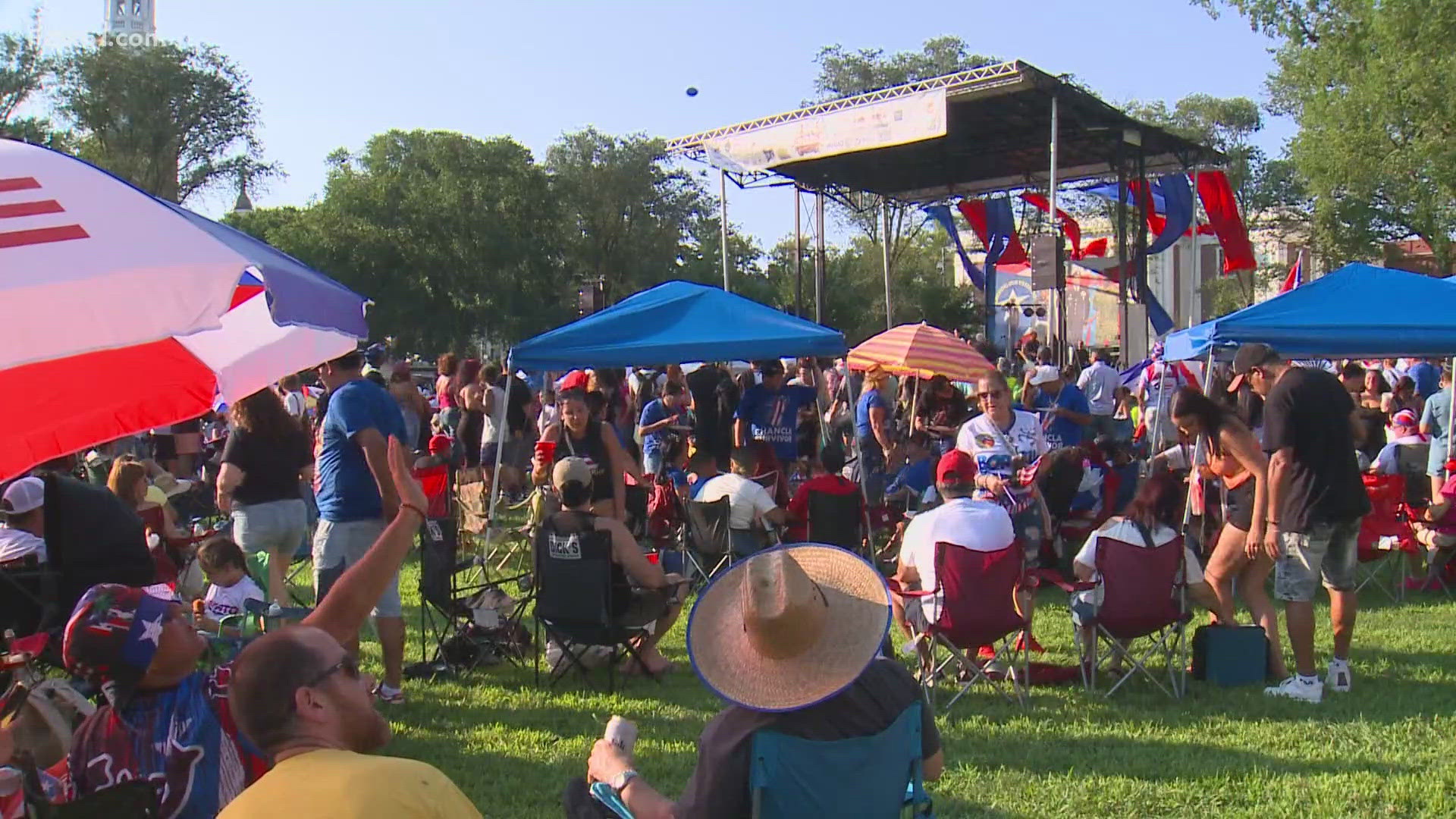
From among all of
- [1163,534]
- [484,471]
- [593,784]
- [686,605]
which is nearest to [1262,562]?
[1163,534]

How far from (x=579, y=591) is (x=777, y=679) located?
3381 millimetres

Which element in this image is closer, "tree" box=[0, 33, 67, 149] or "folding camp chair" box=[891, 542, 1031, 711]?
"folding camp chair" box=[891, 542, 1031, 711]

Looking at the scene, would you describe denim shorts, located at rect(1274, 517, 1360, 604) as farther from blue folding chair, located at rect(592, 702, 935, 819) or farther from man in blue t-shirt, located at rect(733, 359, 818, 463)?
man in blue t-shirt, located at rect(733, 359, 818, 463)

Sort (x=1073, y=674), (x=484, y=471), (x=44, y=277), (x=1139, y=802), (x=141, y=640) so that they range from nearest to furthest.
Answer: (x=44, y=277), (x=141, y=640), (x=1139, y=802), (x=1073, y=674), (x=484, y=471)

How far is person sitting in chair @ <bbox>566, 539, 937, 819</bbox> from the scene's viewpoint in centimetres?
234

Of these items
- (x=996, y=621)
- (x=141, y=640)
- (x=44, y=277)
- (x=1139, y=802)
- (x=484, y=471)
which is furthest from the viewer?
(x=484, y=471)

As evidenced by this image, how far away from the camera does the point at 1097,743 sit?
4918mm

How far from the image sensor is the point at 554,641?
625 cm

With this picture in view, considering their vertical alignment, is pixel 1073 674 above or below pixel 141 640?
below

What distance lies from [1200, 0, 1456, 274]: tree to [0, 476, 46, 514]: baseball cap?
1008 inches

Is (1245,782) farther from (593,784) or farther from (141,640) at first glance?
(141,640)

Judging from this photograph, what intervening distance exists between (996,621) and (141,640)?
12.8 ft

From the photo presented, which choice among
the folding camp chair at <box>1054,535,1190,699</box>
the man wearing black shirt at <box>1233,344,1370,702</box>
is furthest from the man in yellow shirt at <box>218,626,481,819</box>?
the man wearing black shirt at <box>1233,344,1370,702</box>

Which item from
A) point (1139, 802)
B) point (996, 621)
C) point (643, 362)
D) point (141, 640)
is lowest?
point (1139, 802)
